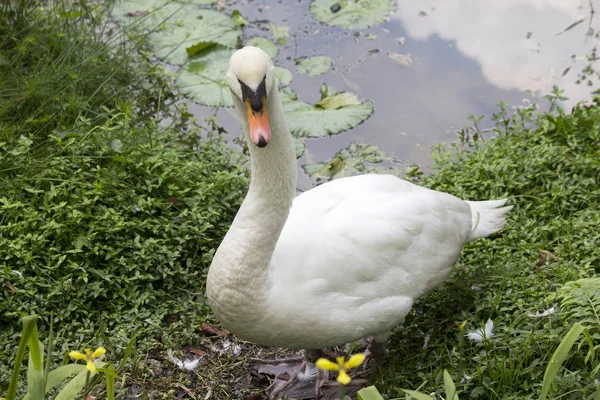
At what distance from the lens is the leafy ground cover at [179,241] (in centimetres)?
323

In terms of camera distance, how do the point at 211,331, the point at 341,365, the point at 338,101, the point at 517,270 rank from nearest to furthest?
1. the point at 341,365
2. the point at 517,270
3. the point at 211,331
4. the point at 338,101

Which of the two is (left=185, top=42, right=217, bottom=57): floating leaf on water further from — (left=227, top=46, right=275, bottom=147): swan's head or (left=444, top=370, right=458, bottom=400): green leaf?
(left=444, top=370, right=458, bottom=400): green leaf

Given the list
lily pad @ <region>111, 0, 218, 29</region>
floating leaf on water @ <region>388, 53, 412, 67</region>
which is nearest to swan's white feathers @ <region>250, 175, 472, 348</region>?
floating leaf on water @ <region>388, 53, 412, 67</region>

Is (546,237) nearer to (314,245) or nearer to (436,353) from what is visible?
(436,353)

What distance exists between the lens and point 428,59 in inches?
237

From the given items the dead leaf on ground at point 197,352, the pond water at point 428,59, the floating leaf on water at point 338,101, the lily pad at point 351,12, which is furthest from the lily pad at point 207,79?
the dead leaf on ground at point 197,352

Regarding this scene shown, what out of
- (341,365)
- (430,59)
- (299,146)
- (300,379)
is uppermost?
(341,365)

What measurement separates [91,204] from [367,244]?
66.9 inches

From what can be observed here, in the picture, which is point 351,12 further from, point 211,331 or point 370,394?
point 370,394

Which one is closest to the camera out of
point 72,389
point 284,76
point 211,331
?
point 72,389

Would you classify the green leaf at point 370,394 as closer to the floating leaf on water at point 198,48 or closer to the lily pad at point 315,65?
the lily pad at point 315,65

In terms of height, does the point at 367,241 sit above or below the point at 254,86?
below

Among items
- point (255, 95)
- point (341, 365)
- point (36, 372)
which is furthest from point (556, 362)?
point (36, 372)

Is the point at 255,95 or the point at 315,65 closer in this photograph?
the point at 255,95
